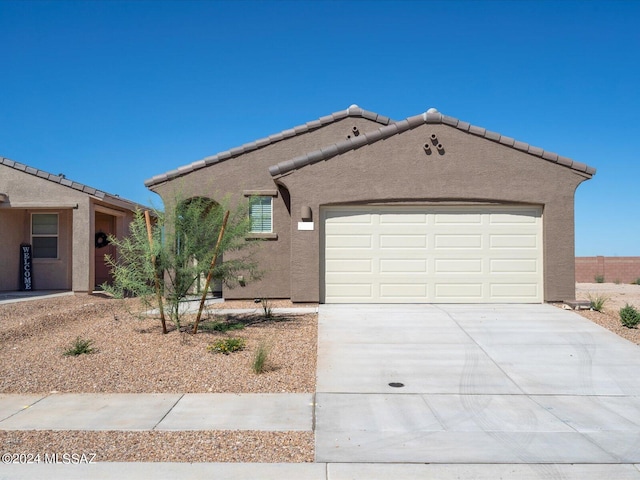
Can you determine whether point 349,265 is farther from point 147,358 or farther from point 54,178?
point 54,178

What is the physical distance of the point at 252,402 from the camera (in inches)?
266

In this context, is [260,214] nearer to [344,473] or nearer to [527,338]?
[527,338]

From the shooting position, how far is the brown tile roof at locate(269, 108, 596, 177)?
13219mm

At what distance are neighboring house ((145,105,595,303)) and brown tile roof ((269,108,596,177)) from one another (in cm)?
2

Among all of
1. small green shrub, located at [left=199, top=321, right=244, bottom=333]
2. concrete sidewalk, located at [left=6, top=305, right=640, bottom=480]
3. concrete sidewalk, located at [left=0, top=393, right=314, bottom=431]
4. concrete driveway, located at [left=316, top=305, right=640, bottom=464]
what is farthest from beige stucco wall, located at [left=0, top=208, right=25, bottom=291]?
concrete sidewalk, located at [left=6, top=305, right=640, bottom=480]

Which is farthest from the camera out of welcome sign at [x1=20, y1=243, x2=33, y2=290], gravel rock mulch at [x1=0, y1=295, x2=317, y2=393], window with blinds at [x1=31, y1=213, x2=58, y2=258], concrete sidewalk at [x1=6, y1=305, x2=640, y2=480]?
window with blinds at [x1=31, y1=213, x2=58, y2=258]

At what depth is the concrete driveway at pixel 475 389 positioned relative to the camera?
538cm

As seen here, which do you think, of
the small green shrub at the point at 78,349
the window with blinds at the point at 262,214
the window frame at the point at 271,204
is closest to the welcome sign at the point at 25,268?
the window frame at the point at 271,204

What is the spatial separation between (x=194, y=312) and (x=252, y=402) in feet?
18.4

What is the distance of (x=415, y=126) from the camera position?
13.4m

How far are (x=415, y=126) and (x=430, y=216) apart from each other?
2239mm

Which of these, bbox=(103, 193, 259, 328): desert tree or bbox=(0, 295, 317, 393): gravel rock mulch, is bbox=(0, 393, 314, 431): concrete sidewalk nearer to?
bbox=(0, 295, 317, 393): gravel rock mulch

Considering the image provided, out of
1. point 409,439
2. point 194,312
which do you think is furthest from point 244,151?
point 409,439

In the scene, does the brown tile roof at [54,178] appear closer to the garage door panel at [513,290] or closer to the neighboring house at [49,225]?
the neighboring house at [49,225]
